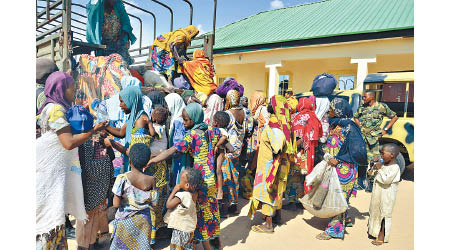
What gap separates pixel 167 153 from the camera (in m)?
2.46

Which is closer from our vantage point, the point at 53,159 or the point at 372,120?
the point at 53,159

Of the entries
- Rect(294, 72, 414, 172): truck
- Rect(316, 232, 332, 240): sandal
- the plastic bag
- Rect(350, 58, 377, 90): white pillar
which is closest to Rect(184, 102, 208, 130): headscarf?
the plastic bag

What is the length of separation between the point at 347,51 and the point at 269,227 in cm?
737

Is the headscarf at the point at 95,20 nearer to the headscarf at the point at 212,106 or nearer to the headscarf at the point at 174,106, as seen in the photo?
the headscarf at the point at 174,106

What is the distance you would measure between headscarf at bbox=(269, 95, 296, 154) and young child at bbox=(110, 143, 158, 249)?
1724 mm

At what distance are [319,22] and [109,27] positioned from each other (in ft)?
28.3

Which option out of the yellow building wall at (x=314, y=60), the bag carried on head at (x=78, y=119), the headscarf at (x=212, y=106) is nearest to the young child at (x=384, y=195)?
the headscarf at (x=212, y=106)

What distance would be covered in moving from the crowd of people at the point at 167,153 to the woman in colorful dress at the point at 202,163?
0.01m

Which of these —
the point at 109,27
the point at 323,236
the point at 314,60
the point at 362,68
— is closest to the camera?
the point at 323,236

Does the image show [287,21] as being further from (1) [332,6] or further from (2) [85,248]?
(2) [85,248]

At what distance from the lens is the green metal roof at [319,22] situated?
8.16 metres

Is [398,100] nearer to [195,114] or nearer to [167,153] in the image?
[195,114]

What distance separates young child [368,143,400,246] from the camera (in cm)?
301

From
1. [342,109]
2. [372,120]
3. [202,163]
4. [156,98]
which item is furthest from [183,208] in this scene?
[372,120]
